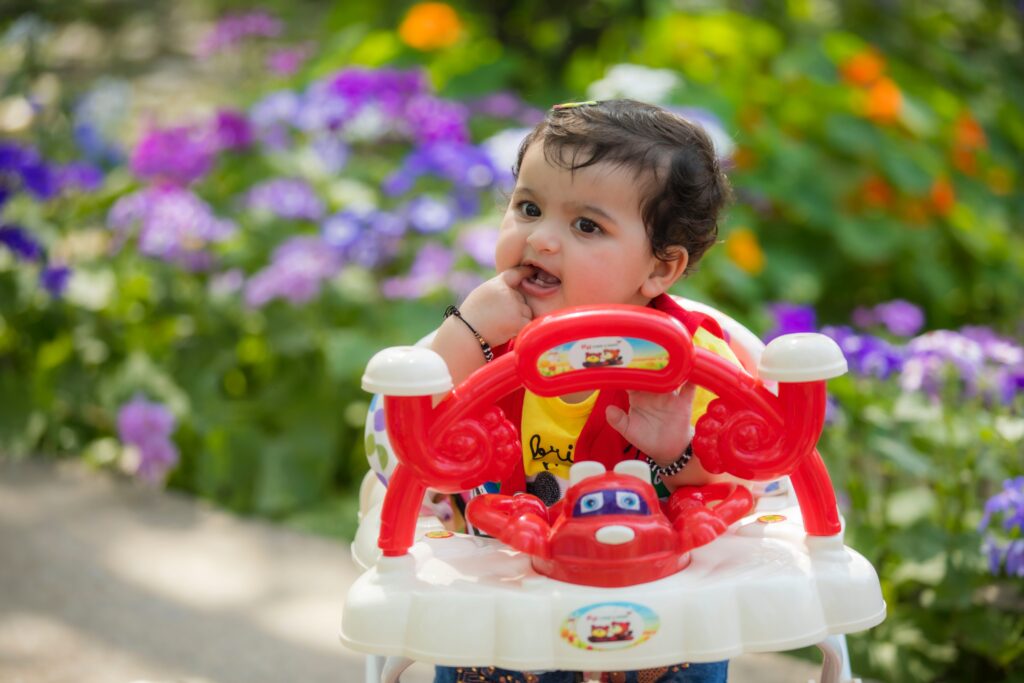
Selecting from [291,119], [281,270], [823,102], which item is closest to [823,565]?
[281,270]

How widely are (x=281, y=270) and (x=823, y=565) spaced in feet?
6.53

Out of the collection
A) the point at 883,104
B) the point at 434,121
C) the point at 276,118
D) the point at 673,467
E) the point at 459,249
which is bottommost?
the point at 673,467

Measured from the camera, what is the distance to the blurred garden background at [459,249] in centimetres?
237

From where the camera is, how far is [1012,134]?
4809mm

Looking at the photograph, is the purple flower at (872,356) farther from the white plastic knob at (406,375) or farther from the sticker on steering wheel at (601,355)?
the white plastic knob at (406,375)

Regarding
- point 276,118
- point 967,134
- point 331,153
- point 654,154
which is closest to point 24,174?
point 276,118

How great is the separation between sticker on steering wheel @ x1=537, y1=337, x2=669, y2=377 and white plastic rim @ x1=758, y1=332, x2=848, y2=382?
12cm

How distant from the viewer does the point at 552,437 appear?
1.61m

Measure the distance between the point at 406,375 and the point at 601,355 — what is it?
0.21 m

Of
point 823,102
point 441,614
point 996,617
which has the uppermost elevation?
point 823,102

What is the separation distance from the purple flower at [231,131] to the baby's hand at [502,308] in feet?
7.44

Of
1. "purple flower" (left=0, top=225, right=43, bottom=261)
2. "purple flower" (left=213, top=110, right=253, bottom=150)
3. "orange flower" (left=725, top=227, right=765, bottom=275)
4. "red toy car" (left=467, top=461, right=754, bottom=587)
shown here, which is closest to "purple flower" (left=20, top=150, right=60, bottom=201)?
"purple flower" (left=0, top=225, right=43, bottom=261)

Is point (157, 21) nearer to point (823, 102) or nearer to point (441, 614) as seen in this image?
point (823, 102)

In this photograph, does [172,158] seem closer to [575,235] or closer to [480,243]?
[480,243]
